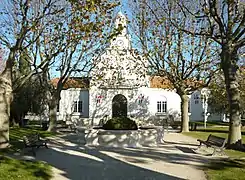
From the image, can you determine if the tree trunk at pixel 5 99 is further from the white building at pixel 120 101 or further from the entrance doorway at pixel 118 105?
the entrance doorway at pixel 118 105

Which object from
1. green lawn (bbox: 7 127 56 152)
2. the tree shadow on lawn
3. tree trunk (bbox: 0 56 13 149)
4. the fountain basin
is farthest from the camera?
the fountain basin

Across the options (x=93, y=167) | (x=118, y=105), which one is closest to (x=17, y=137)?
(x=93, y=167)

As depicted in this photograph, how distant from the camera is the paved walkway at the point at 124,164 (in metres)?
9.08

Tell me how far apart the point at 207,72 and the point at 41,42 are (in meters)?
12.8

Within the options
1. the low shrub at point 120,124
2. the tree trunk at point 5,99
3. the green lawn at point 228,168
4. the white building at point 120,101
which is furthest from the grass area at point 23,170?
the white building at point 120,101

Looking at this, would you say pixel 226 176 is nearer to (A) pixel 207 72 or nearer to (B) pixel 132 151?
(B) pixel 132 151

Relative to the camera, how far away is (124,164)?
36.4 feet

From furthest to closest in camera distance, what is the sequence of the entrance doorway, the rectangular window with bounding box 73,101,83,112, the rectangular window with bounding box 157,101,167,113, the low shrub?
the rectangular window with bounding box 73,101,83,112
the rectangular window with bounding box 157,101,167,113
the entrance doorway
the low shrub

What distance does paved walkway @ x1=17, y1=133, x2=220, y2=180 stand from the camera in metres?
9.08

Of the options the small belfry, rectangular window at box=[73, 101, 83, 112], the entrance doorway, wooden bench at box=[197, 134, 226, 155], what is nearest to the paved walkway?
wooden bench at box=[197, 134, 226, 155]

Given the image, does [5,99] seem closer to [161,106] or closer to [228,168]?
[228,168]

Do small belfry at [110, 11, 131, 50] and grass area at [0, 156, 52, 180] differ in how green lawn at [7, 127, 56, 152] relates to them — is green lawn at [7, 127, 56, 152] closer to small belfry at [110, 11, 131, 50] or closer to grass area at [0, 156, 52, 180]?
grass area at [0, 156, 52, 180]

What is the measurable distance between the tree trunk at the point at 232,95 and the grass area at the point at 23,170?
8698 millimetres

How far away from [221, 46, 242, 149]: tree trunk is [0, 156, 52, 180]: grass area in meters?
8.70
